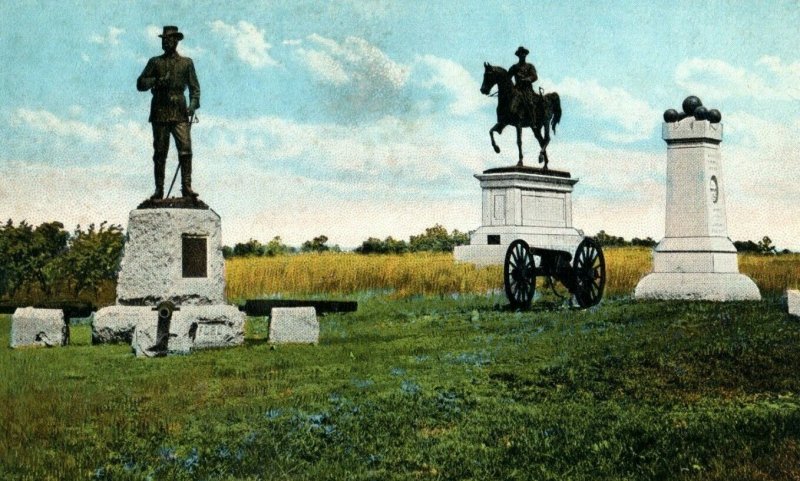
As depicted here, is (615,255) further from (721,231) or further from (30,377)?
(30,377)

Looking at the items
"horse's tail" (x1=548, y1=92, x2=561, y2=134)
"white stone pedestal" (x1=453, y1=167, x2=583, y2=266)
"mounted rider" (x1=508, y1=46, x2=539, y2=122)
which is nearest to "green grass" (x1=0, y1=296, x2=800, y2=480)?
"white stone pedestal" (x1=453, y1=167, x2=583, y2=266)

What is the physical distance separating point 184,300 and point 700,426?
8.92 metres

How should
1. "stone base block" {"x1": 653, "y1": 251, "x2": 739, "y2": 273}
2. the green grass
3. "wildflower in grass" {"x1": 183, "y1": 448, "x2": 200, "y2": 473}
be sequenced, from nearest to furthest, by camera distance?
"wildflower in grass" {"x1": 183, "y1": 448, "x2": 200, "y2": 473}
the green grass
"stone base block" {"x1": 653, "y1": 251, "x2": 739, "y2": 273}

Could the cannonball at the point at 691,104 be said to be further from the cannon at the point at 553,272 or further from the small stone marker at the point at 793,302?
the small stone marker at the point at 793,302

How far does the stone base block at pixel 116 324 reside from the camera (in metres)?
15.5

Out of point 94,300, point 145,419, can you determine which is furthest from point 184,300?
point 94,300

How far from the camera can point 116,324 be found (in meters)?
15.5

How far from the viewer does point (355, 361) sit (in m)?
12.8

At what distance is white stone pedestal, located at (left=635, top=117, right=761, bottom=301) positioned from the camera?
69.2ft

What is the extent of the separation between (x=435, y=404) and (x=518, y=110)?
22.0m

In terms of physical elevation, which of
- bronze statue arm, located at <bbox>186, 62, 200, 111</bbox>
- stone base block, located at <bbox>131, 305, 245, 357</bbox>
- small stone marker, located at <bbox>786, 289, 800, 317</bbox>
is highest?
bronze statue arm, located at <bbox>186, 62, 200, 111</bbox>

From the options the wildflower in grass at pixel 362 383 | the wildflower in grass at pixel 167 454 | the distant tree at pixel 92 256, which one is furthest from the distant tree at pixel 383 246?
the wildflower in grass at pixel 167 454

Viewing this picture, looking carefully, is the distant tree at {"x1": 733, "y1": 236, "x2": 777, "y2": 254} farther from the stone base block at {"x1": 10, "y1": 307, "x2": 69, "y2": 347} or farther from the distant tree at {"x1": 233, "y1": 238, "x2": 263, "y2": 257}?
the stone base block at {"x1": 10, "y1": 307, "x2": 69, "y2": 347}

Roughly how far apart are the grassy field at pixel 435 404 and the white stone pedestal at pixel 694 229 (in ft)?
11.5
